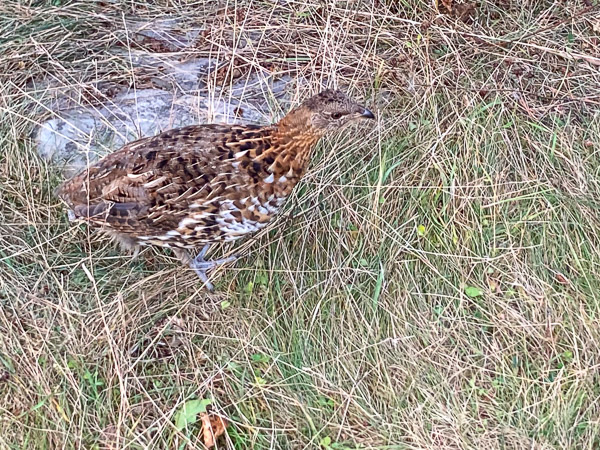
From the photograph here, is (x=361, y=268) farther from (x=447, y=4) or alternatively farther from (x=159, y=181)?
(x=447, y=4)

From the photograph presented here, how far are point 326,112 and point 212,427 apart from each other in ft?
4.65

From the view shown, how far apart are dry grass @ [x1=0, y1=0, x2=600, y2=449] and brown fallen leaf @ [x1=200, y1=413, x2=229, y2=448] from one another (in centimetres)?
4

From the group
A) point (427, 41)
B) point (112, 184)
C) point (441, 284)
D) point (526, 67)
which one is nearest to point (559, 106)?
point (526, 67)

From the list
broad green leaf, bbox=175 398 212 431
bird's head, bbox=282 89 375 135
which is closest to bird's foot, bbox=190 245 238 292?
broad green leaf, bbox=175 398 212 431

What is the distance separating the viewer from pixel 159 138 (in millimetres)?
3162

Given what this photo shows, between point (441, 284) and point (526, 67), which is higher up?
point (526, 67)

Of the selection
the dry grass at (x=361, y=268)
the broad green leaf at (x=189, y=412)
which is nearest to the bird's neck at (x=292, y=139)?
the dry grass at (x=361, y=268)

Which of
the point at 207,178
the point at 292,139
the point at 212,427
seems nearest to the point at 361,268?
the point at 292,139

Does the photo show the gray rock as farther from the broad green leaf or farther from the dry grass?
the broad green leaf

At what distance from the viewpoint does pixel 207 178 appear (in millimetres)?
2996

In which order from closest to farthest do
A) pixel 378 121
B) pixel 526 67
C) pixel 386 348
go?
pixel 386 348 < pixel 378 121 < pixel 526 67

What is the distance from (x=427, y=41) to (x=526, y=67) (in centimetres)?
58

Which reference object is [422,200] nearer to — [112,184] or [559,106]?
[559,106]

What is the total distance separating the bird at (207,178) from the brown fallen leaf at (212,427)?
0.76 meters
